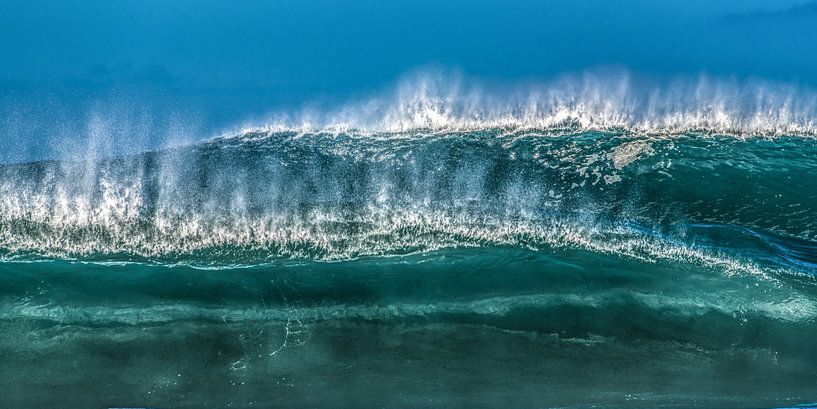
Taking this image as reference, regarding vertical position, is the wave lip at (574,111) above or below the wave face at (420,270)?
above

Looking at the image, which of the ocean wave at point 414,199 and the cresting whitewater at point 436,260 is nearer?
the cresting whitewater at point 436,260

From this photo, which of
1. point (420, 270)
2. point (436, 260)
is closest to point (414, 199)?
point (436, 260)

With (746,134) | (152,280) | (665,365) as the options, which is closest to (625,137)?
(746,134)

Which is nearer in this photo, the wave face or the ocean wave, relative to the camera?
the wave face

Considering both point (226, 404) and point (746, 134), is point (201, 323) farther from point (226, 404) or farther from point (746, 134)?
point (746, 134)

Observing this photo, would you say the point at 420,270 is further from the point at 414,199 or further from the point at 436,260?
the point at 414,199
